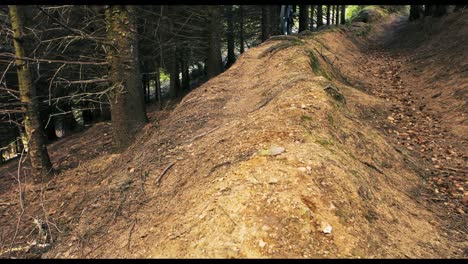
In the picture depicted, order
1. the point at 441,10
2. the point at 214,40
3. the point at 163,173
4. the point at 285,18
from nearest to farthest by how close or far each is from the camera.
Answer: the point at 163,173, the point at 214,40, the point at 285,18, the point at 441,10

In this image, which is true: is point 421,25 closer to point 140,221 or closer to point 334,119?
point 334,119

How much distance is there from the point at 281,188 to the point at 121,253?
1.86m

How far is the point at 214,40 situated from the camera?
45.3ft

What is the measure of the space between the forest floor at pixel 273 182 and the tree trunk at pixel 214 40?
4.61 m

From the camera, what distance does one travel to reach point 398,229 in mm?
3857

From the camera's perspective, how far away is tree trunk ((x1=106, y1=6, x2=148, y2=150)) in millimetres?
7289

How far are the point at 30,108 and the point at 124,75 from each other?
2.21m

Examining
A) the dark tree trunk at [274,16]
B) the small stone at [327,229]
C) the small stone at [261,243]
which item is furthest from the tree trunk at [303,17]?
the small stone at [261,243]

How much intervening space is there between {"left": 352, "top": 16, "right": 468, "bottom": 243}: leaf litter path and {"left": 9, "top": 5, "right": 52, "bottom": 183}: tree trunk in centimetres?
743

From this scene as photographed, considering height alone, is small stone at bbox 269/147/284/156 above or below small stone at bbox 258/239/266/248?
above

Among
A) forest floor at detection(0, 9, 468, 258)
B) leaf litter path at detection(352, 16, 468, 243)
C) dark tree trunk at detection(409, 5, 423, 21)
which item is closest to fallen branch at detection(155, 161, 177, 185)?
forest floor at detection(0, 9, 468, 258)

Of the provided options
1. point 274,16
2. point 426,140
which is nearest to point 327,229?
point 426,140

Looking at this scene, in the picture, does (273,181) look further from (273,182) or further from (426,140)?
(426,140)

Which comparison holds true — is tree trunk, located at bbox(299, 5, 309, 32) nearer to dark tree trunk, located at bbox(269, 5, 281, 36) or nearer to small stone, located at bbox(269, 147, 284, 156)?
dark tree trunk, located at bbox(269, 5, 281, 36)
